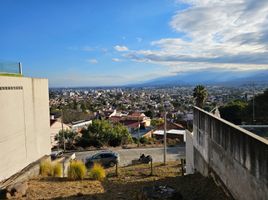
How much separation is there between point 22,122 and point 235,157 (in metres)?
10.4

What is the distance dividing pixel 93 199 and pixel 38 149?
8614 mm

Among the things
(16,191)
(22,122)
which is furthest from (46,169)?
(16,191)

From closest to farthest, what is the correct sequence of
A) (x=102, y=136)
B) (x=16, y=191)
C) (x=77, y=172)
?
(x=16, y=191)
(x=77, y=172)
(x=102, y=136)

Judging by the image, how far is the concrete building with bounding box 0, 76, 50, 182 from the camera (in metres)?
13.4

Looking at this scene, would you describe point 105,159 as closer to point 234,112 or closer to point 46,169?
point 46,169

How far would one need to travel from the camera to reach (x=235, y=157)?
7984mm

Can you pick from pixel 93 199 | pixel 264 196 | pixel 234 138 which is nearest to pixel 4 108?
pixel 93 199

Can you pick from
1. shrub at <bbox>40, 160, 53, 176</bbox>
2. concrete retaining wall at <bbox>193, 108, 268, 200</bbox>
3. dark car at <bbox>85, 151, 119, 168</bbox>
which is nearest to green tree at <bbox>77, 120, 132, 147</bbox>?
dark car at <bbox>85, 151, 119, 168</bbox>

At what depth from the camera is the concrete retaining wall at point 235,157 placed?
6352 mm

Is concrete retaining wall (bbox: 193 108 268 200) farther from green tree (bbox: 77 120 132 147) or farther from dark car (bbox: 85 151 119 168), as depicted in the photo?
green tree (bbox: 77 120 132 147)

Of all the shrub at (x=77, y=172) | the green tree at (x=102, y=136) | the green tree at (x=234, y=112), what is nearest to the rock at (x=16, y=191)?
the shrub at (x=77, y=172)

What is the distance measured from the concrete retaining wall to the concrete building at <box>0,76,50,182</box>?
7573 millimetres

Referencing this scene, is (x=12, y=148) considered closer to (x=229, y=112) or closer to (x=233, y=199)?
(x=233, y=199)

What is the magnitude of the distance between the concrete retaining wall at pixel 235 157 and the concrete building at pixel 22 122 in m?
7.57
